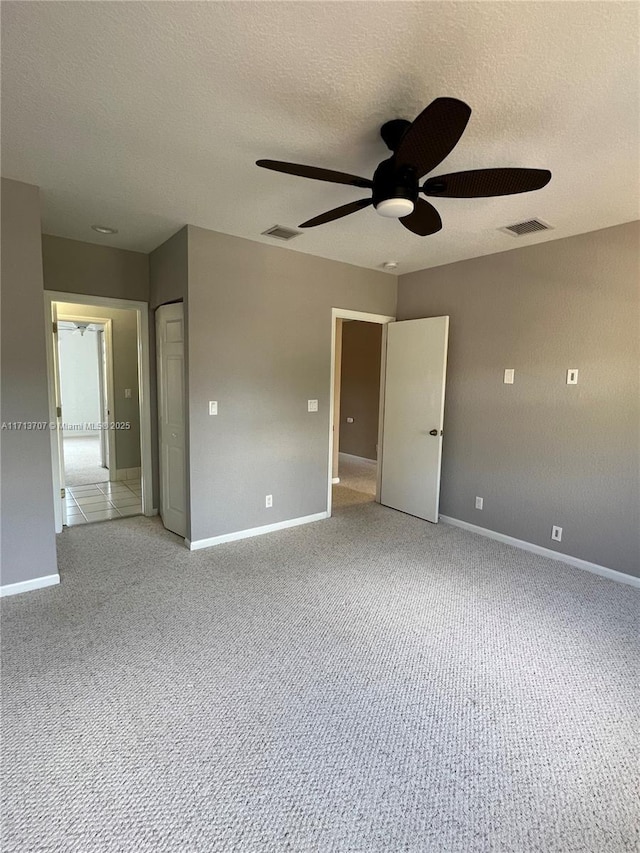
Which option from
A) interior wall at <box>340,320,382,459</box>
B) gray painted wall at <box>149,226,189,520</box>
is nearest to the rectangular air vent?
gray painted wall at <box>149,226,189,520</box>

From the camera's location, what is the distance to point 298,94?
172 cm

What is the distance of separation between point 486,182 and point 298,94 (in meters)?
0.88

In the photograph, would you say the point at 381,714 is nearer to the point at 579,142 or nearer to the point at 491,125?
the point at 491,125

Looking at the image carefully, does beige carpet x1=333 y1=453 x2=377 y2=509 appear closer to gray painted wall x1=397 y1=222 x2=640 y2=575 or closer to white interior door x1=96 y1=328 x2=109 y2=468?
gray painted wall x1=397 y1=222 x2=640 y2=575

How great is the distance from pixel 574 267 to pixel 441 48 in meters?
2.37

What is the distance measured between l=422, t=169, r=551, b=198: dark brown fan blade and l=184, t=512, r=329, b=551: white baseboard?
119 inches

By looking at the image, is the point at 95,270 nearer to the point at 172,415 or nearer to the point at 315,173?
the point at 172,415

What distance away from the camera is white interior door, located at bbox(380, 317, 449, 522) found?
416 cm

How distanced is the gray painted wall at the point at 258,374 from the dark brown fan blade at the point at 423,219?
1.70 metres

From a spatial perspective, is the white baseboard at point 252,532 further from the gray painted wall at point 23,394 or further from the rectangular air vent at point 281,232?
the rectangular air vent at point 281,232

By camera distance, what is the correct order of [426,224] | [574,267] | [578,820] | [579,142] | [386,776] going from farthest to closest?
1. [574,267]
2. [426,224]
3. [579,142]
4. [386,776]
5. [578,820]

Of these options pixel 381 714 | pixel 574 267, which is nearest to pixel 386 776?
pixel 381 714

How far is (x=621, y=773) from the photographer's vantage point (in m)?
1.59

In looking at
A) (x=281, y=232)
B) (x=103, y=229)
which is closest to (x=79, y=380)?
(x=103, y=229)
